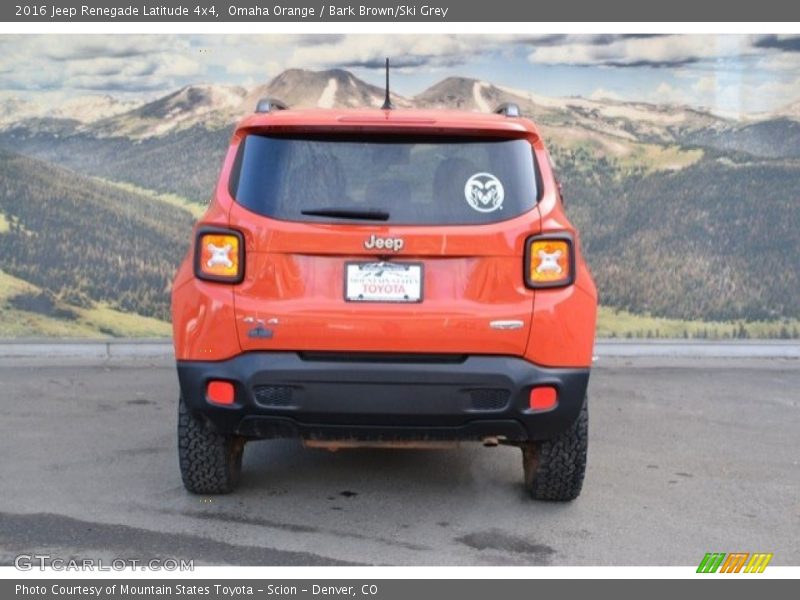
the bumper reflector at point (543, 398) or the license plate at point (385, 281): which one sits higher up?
the license plate at point (385, 281)

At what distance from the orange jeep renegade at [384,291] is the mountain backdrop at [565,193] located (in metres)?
5.19

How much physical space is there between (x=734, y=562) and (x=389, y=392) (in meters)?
1.59

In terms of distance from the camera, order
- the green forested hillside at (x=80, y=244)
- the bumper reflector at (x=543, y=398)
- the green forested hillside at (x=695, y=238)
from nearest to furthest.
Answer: the bumper reflector at (x=543, y=398) → the green forested hillside at (x=80, y=244) → the green forested hillside at (x=695, y=238)

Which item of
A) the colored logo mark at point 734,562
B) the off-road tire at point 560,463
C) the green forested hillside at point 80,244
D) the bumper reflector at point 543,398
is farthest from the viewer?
the green forested hillside at point 80,244

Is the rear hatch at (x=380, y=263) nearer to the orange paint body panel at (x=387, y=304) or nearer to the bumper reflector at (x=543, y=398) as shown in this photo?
the orange paint body panel at (x=387, y=304)

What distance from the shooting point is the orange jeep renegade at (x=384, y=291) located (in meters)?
5.08

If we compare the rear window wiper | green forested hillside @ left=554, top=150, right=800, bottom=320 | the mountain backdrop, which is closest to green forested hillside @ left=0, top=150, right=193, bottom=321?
the mountain backdrop

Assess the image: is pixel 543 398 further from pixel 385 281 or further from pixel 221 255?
pixel 221 255

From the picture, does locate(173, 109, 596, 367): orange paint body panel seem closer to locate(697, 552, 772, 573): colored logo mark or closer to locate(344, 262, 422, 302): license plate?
locate(344, 262, 422, 302): license plate

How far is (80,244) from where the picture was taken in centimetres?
1027

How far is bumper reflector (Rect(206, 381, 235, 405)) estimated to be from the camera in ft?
17.0

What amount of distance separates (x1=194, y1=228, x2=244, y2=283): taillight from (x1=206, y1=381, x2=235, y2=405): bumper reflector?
0.43m

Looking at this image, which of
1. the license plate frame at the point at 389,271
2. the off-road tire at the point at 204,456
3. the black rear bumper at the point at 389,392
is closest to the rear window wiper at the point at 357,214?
the license plate frame at the point at 389,271

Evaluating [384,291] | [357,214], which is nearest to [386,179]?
[357,214]
